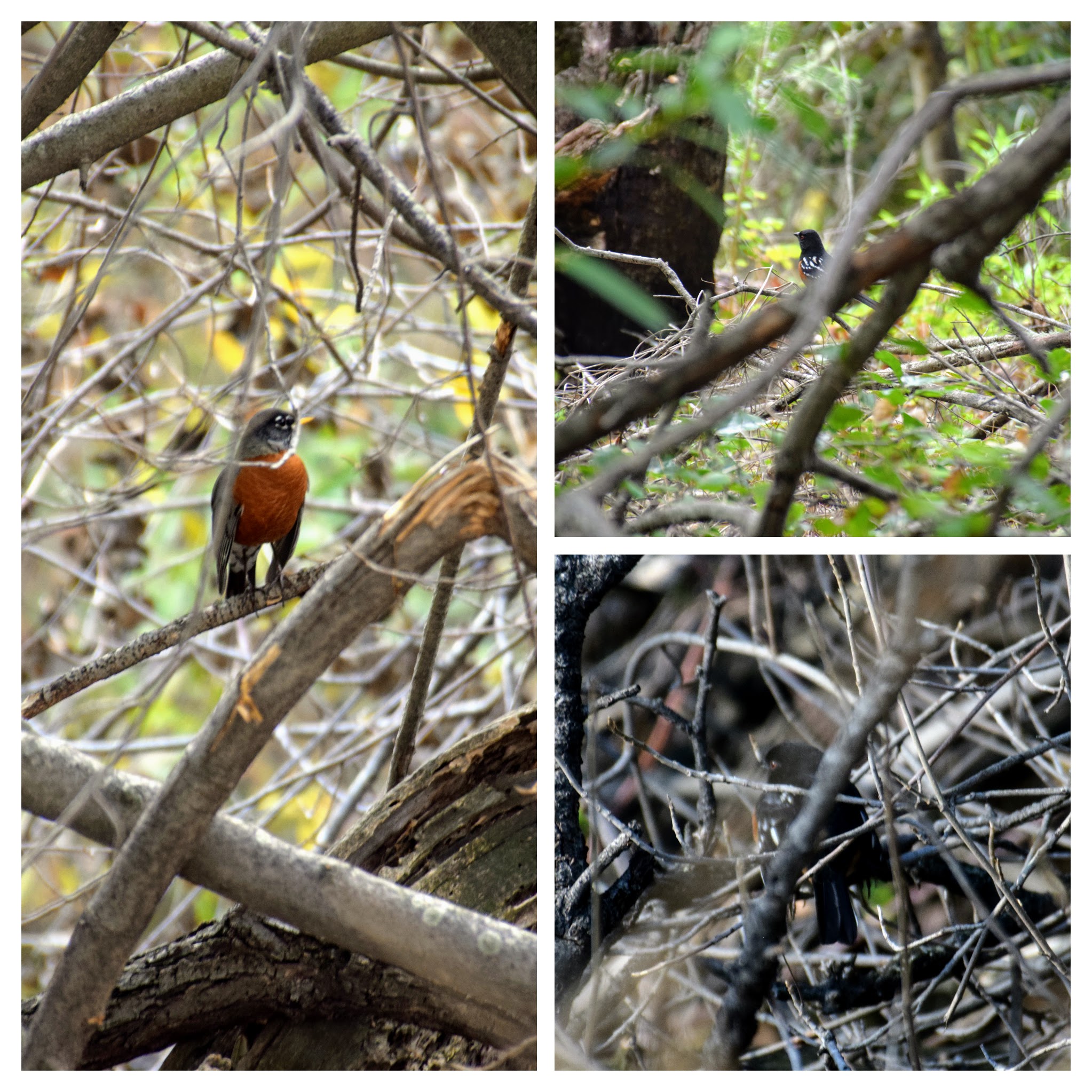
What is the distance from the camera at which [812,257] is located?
1263 millimetres

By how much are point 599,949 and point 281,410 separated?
128 centimetres

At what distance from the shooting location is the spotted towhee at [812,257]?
1.19 metres

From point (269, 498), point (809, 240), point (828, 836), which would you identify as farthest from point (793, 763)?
point (269, 498)

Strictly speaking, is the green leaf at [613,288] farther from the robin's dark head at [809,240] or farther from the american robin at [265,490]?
the american robin at [265,490]

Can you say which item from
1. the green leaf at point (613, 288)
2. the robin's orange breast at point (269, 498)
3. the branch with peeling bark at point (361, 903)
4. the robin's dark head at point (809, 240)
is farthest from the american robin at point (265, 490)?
the robin's dark head at point (809, 240)

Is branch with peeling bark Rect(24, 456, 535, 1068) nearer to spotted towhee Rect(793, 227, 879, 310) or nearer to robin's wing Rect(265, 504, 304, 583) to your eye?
spotted towhee Rect(793, 227, 879, 310)

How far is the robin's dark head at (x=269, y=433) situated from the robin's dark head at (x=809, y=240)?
43.0 inches

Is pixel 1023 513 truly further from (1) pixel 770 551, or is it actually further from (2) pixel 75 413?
(2) pixel 75 413

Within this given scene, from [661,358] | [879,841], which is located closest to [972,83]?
[661,358]

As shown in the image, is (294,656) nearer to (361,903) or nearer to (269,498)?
(361,903)

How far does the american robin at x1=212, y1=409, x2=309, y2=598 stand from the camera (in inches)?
76.7

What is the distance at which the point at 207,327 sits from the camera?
3.41 metres

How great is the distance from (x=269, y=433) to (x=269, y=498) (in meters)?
0.14

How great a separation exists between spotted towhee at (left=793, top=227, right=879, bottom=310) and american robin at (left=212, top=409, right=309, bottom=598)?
43.3 inches
